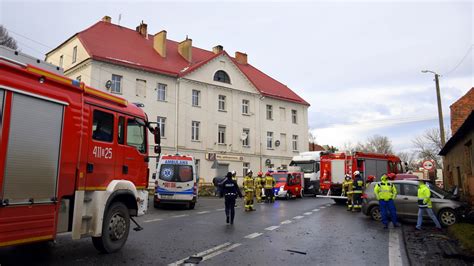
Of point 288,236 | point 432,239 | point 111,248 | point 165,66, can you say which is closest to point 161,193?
point 288,236

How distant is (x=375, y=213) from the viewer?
1397cm

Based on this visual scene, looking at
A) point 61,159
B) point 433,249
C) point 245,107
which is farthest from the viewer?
point 245,107

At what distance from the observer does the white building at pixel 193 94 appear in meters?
31.0

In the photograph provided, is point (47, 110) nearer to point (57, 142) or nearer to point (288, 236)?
point (57, 142)

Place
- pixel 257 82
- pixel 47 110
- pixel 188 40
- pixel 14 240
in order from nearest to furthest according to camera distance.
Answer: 1. pixel 14 240
2. pixel 47 110
3. pixel 188 40
4. pixel 257 82

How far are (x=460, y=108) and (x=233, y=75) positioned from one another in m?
22.8

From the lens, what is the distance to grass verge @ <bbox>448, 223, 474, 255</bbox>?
835 cm

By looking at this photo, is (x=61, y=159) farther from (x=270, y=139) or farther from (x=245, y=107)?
(x=270, y=139)

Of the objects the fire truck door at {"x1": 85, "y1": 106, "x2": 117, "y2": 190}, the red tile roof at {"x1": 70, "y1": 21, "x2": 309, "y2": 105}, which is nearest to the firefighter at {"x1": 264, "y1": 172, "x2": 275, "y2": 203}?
the fire truck door at {"x1": 85, "y1": 106, "x2": 117, "y2": 190}

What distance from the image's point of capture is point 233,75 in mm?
38969

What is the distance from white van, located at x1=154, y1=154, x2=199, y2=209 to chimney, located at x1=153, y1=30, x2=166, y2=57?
66.6 feet

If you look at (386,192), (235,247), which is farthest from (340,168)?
(235,247)

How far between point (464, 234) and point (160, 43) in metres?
31.2

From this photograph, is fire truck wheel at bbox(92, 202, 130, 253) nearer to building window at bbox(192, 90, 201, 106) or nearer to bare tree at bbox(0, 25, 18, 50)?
building window at bbox(192, 90, 201, 106)
